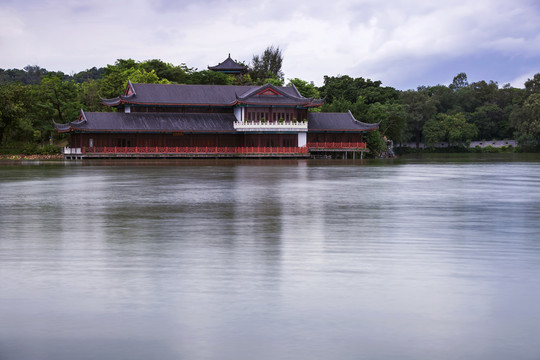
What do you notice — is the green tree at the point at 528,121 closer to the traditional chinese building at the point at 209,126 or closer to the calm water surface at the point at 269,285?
the traditional chinese building at the point at 209,126

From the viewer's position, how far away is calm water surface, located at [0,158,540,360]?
485 cm

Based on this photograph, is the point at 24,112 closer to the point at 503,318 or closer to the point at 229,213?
the point at 229,213

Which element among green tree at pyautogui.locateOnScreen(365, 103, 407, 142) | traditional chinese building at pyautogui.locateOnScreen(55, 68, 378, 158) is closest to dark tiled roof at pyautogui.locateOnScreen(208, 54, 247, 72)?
traditional chinese building at pyautogui.locateOnScreen(55, 68, 378, 158)

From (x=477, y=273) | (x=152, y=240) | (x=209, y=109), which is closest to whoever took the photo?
(x=477, y=273)

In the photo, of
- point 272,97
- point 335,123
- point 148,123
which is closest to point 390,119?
point 335,123

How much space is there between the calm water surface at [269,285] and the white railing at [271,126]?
51.7 metres

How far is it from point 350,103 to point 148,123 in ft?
91.5

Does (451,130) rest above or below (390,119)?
below

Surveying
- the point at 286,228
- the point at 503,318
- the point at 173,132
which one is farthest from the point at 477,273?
the point at 173,132

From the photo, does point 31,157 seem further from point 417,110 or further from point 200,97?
point 417,110

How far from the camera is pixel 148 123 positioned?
209 feet

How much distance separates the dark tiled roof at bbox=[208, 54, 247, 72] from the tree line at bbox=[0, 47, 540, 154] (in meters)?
1.76

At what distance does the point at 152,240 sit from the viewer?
10094 mm

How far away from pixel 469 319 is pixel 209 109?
6389 centimetres
